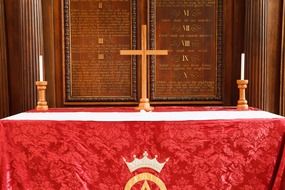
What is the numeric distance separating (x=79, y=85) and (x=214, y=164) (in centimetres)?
197

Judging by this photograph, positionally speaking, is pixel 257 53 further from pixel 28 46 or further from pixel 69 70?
pixel 28 46

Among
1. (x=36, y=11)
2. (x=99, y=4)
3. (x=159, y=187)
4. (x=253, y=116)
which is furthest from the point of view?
(x=99, y=4)

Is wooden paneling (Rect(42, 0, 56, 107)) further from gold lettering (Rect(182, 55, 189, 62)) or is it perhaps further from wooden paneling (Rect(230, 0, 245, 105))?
wooden paneling (Rect(230, 0, 245, 105))

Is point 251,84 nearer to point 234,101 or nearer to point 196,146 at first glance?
point 234,101

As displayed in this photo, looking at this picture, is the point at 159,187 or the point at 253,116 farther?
the point at 253,116

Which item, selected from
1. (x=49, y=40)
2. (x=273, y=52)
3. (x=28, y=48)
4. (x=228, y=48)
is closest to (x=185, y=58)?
(x=228, y=48)

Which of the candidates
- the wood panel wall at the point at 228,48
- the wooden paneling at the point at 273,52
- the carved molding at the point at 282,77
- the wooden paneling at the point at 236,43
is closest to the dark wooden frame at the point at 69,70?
the wood panel wall at the point at 228,48

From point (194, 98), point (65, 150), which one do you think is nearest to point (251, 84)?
point (194, 98)

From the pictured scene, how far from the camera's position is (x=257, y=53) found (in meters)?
3.53

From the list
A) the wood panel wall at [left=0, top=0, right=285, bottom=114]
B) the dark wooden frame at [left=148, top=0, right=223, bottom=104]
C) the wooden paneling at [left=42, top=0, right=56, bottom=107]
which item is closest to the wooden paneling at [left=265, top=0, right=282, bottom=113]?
the wood panel wall at [left=0, top=0, right=285, bottom=114]

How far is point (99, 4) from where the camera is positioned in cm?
375

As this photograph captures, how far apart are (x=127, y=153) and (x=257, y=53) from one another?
1.94m

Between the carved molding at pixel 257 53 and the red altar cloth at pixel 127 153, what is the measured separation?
1.22 meters

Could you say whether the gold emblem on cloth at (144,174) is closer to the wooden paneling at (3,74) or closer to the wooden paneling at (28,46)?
the wooden paneling at (28,46)
